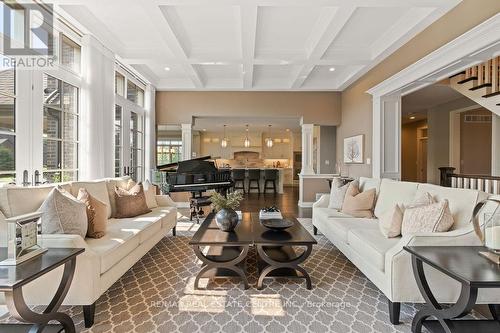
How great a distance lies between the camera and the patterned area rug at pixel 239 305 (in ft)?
6.97

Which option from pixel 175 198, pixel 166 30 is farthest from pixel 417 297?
pixel 175 198

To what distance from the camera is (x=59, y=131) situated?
382 cm

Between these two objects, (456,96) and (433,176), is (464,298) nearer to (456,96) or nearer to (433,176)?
(456,96)

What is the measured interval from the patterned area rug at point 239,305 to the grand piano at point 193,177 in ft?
10.3

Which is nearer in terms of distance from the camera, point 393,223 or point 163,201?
point 393,223

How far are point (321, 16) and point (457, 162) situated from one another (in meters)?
5.66

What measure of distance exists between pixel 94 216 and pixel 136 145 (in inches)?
162

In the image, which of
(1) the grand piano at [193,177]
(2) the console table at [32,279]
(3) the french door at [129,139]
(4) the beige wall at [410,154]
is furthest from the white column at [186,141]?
(4) the beige wall at [410,154]

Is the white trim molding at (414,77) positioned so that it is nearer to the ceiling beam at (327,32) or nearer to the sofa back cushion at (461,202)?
the ceiling beam at (327,32)

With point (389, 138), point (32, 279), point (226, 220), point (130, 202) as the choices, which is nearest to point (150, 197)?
point (130, 202)

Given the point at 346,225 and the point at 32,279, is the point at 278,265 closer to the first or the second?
the point at 346,225

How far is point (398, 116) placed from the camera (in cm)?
521

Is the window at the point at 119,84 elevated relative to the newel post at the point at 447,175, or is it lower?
elevated

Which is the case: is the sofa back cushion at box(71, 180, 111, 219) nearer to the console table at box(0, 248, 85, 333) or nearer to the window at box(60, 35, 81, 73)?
the console table at box(0, 248, 85, 333)
